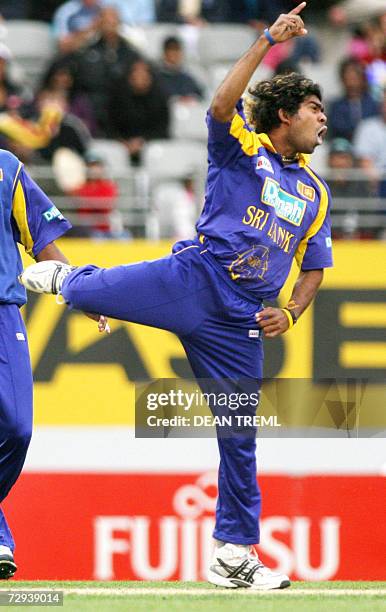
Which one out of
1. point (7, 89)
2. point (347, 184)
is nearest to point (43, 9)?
point (7, 89)

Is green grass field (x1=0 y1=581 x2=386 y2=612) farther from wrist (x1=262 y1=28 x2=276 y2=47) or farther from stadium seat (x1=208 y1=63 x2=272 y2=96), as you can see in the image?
stadium seat (x1=208 y1=63 x2=272 y2=96)

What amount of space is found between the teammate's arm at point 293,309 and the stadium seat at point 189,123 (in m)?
6.55

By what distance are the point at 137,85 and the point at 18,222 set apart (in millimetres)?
6602

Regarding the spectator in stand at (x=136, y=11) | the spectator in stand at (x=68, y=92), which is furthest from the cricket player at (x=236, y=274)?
the spectator in stand at (x=136, y=11)

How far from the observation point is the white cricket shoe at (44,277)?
6438 mm

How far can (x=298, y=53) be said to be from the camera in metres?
14.6

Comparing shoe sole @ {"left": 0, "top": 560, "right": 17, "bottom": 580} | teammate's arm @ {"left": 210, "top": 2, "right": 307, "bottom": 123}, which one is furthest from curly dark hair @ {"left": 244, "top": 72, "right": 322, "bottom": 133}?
shoe sole @ {"left": 0, "top": 560, "right": 17, "bottom": 580}

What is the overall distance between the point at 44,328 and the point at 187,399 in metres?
2.52

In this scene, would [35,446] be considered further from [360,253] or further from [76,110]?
[76,110]

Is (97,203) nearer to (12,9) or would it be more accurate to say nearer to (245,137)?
(245,137)

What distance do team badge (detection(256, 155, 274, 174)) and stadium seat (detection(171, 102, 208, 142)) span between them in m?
6.88

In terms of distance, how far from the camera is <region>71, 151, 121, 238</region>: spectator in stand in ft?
34.8

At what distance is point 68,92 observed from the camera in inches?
518

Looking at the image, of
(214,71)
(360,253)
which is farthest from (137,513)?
(214,71)
